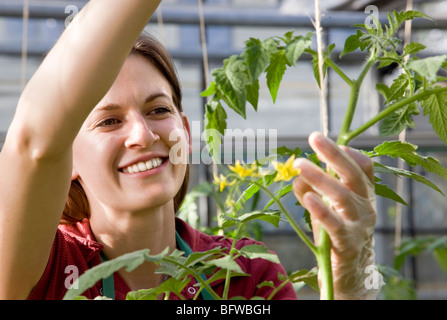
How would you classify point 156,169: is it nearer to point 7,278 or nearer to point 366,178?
point 7,278

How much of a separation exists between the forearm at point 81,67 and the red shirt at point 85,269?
31 cm

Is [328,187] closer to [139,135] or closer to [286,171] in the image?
[286,171]

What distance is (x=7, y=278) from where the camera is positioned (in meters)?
0.61

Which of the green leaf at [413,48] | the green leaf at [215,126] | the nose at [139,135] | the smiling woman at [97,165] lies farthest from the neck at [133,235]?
the green leaf at [413,48]

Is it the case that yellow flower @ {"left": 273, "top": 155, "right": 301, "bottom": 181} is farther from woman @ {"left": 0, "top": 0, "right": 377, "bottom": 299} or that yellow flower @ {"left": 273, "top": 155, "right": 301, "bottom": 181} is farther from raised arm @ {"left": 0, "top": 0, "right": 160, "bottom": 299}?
raised arm @ {"left": 0, "top": 0, "right": 160, "bottom": 299}

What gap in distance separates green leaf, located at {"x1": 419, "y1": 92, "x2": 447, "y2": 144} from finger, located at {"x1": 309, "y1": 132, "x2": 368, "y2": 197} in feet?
0.29

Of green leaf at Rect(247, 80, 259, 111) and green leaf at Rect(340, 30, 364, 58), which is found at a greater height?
green leaf at Rect(340, 30, 364, 58)

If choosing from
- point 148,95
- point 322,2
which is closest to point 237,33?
point 322,2

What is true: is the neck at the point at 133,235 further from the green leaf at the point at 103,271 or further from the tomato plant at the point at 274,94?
the green leaf at the point at 103,271

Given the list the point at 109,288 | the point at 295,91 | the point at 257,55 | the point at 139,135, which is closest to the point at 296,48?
the point at 257,55

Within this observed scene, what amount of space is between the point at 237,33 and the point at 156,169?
3.24 meters

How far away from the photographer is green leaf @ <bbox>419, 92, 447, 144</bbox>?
0.50 meters

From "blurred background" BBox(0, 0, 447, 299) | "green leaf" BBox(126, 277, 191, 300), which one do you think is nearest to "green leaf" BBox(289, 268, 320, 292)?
"green leaf" BBox(126, 277, 191, 300)

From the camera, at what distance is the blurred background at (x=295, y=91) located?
6.42 ft
